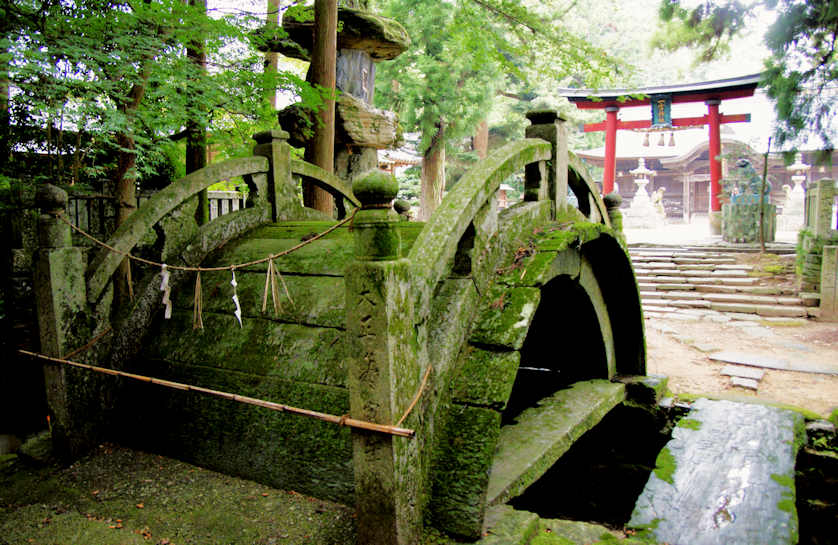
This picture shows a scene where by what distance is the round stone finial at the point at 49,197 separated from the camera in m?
3.53

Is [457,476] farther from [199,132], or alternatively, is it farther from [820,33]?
[820,33]

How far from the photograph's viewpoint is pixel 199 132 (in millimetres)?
6469

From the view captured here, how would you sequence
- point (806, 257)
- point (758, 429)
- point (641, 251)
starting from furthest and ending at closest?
point (641, 251)
point (806, 257)
point (758, 429)

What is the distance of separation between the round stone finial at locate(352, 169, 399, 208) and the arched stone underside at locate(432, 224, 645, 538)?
1.13 metres

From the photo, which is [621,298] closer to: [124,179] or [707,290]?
[124,179]

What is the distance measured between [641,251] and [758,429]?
38.3 feet

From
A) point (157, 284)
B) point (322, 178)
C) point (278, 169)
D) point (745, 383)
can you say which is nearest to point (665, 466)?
point (745, 383)

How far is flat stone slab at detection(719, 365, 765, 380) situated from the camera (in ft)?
25.6

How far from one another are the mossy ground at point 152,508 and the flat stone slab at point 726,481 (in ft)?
9.32

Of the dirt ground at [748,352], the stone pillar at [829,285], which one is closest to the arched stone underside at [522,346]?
the dirt ground at [748,352]

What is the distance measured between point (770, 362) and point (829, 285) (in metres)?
4.15

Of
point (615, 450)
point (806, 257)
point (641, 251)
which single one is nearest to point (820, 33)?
point (806, 257)

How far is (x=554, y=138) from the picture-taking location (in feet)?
14.0

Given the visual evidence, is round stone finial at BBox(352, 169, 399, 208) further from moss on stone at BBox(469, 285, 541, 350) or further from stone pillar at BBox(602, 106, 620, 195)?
stone pillar at BBox(602, 106, 620, 195)
